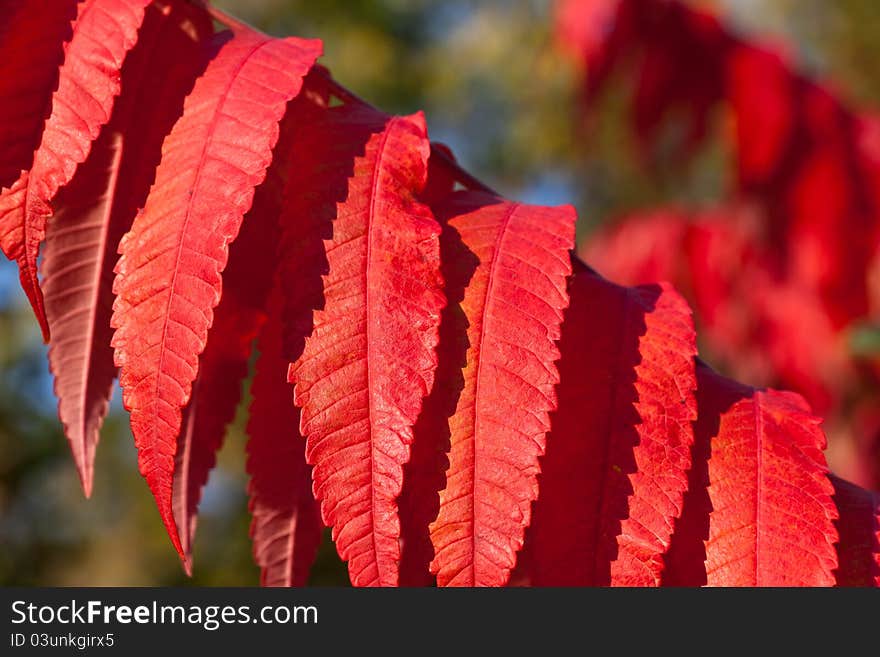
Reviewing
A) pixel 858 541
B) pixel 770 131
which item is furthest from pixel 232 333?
pixel 770 131

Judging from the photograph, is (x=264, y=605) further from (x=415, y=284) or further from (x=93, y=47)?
(x=93, y=47)

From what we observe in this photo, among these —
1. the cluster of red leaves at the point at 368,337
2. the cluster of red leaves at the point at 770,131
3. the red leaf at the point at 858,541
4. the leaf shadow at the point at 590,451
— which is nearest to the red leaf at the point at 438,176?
the cluster of red leaves at the point at 368,337

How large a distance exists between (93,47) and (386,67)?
1030cm

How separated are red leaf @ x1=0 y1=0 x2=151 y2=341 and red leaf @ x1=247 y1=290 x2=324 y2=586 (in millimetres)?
164

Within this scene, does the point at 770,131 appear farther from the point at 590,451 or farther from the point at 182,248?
the point at 182,248

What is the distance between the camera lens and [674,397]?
656 millimetres

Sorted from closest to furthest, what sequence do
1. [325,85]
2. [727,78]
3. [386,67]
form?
1. [325,85]
2. [727,78]
3. [386,67]

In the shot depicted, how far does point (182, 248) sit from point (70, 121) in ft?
0.44

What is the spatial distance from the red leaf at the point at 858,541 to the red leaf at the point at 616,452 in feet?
0.49

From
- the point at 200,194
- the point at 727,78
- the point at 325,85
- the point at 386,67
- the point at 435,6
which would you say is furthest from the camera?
the point at 435,6

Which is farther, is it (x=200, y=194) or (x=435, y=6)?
(x=435, y=6)

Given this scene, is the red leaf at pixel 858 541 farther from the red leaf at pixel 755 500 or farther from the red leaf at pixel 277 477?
the red leaf at pixel 277 477

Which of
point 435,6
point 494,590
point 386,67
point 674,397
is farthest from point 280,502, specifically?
point 435,6

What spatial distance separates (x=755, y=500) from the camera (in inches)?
25.6
